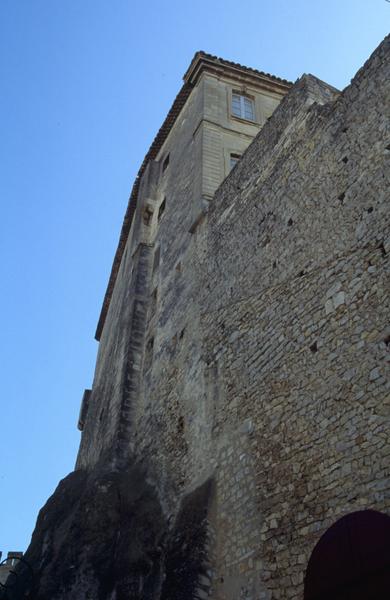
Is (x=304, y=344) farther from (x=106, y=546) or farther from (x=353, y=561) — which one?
(x=106, y=546)

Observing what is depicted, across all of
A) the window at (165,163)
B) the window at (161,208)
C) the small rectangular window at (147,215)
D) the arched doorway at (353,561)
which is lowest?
the arched doorway at (353,561)

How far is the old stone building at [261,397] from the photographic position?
5.55 metres

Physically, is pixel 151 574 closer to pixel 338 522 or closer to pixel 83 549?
pixel 83 549

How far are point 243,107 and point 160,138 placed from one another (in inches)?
136

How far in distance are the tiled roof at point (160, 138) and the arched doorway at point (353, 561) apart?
14.8m

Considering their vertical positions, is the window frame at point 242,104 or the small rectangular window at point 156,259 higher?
the window frame at point 242,104

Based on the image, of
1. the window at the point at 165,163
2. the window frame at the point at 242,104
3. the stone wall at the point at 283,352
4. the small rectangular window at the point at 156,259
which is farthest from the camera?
the window at the point at 165,163

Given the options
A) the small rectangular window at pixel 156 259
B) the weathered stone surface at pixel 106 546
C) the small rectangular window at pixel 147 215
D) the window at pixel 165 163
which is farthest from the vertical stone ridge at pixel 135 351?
the window at pixel 165 163

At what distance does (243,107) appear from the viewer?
53.5 feet

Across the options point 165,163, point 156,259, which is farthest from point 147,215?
point 156,259

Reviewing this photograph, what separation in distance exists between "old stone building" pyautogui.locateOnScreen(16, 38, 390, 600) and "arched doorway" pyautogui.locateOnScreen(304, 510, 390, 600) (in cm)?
2

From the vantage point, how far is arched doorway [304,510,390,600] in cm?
445

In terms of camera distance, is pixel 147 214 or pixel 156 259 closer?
pixel 156 259

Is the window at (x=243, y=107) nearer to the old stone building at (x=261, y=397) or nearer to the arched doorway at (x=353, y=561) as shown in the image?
the old stone building at (x=261, y=397)
